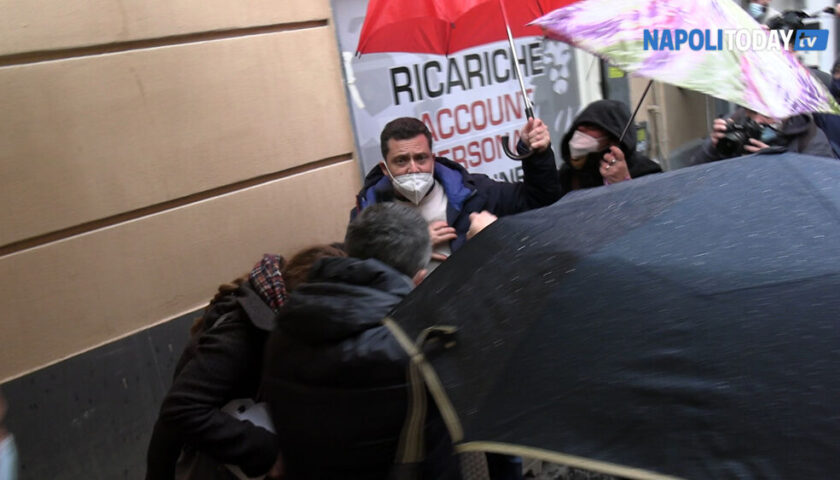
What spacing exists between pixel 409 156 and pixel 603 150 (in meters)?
0.95

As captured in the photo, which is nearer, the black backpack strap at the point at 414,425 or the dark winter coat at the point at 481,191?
the black backpack strap at the point at 414,425

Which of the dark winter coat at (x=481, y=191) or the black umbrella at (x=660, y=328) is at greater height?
the black umbrella at (x=660, y=328)

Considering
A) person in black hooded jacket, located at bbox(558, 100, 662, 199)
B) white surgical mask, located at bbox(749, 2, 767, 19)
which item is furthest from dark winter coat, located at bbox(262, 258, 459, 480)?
white surgical mask, located at bbox(749, 2, 767, 19)

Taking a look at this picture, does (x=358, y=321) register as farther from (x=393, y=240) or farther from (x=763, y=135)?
(x=763, y=135)

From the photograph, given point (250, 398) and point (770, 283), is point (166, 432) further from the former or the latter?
point (770, 283)

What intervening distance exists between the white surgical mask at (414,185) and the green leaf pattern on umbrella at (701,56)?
104cm

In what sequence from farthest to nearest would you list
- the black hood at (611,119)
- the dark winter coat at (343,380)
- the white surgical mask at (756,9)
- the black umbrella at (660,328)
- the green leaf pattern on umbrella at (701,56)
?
1. the white surgical mask at (756,9)
2. the black hood at (611,119)
3. the green leaf pattern on umbrella at (701,56)
4. the dark winter coat at (343,380)
5. the black umbrella at (660,328)

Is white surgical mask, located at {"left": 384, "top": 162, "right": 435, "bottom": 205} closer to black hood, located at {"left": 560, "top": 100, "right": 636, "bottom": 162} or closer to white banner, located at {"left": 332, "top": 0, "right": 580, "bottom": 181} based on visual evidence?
black hood, located at {"left": 560, "top": 100, "right": 636, "bottom": 162}

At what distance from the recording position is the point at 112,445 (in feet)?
12.5

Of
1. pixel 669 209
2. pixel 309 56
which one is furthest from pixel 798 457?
pixel 309 56

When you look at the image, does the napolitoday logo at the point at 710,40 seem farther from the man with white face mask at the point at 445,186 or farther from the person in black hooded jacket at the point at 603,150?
the person in black hooded jacket at the point at 603,150

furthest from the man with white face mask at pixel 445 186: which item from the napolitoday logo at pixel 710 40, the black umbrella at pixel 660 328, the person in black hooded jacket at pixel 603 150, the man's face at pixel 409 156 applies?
the black umbrella at pixel 660 328

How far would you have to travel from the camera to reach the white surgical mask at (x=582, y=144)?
11.2 feet

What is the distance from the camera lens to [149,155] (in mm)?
3779
